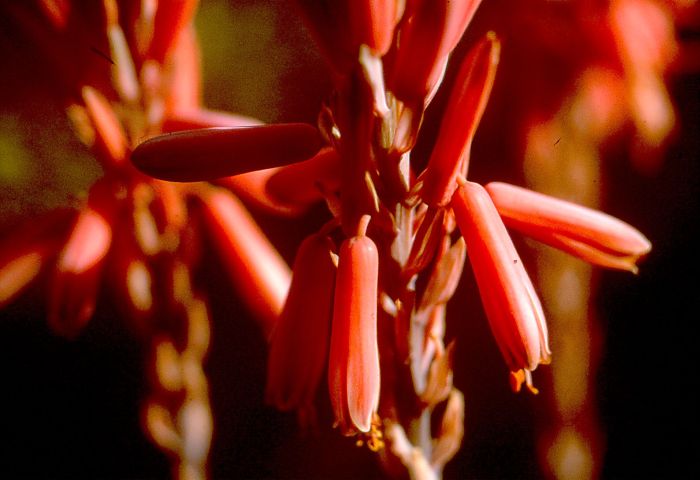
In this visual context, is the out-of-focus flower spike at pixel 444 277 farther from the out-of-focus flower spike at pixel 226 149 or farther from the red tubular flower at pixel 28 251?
the red tubular flower at pixel 28 251

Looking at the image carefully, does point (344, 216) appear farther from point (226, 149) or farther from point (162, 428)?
point (162, 428)

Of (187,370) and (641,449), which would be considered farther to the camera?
(641,449)

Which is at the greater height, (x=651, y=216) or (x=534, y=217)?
(x=534, y=217)

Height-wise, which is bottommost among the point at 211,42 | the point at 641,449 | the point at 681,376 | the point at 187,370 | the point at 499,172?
the point at 641,449

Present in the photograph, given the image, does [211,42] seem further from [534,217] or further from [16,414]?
[534,217]

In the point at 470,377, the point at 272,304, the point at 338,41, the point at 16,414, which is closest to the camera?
Result: the point at 338,41

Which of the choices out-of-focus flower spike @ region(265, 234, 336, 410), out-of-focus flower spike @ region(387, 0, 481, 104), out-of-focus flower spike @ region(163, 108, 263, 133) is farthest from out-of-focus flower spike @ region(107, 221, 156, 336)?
out-of-focus flower spike @ region(387, 0, 481, 104)

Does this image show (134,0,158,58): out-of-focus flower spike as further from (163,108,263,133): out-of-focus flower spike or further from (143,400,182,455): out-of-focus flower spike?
(143,400,182,455): out-of-focus flower spike

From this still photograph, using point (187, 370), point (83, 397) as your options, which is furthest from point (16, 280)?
point (83, 397)
